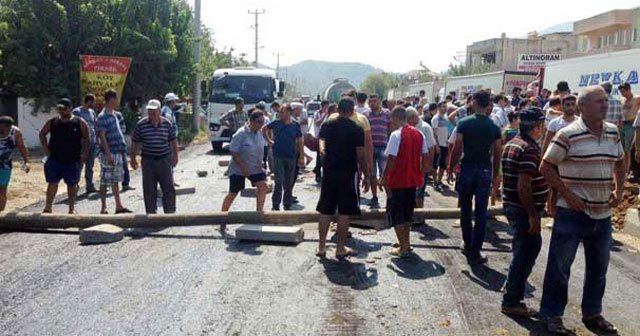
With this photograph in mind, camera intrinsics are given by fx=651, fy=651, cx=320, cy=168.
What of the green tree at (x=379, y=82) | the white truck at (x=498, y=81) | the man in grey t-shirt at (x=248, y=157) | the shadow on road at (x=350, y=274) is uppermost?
the green tree at (x=379, y=82)

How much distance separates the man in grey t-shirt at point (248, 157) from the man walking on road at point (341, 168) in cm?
172

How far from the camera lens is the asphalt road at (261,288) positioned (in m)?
5.36

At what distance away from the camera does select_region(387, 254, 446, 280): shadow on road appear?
7.00 m

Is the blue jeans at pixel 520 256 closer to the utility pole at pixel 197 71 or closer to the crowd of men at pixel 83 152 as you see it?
the crowd of men at pixel 83 152

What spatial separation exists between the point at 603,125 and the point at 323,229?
141 inches

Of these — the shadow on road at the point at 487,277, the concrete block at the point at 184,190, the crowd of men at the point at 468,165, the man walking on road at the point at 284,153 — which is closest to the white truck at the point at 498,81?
the crowd of men at the point at 468,165

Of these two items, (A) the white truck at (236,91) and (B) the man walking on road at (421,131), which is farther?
(A) the white truck at (236,91)

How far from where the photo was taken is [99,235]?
8.22 meters

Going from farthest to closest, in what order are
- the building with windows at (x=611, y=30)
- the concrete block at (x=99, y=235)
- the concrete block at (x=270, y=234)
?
the building with windows at (x=611, y=30), the concrete block at (x=270, y=234), the concrete block at (x=99, y=235)

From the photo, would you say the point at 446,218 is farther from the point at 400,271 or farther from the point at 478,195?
the point at 400,271

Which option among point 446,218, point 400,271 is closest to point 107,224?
point 400,271

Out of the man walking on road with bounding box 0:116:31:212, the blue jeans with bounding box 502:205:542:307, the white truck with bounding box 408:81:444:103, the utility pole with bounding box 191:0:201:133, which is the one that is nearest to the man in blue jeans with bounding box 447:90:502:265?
the blue jeans with bounding box 502:205:542:307

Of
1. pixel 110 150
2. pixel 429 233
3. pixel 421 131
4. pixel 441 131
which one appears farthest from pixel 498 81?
pixel 110 150

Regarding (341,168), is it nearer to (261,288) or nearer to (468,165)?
(468,165)
